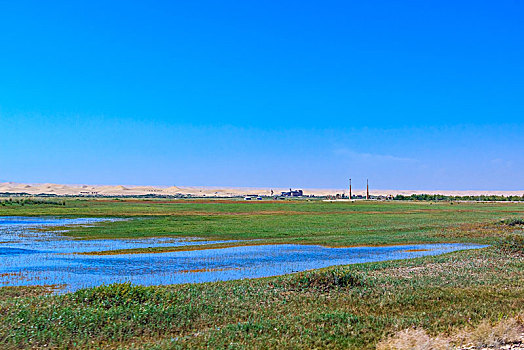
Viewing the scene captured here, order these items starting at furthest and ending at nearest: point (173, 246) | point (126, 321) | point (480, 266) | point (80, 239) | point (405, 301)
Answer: point (80, 239) → point (173, 246) → point (480, 266) → point (405, 301) → point (126, 321)

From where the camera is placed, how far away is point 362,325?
11.9 meters

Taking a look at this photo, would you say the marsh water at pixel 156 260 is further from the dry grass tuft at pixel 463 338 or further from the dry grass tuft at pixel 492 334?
the dry grass tuft at pixel 492 334

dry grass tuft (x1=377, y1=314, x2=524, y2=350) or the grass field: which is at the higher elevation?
the grass field

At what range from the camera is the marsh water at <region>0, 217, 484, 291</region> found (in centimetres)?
1975

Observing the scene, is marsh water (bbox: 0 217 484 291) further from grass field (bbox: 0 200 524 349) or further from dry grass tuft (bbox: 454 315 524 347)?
dry grass tuft (bbox: 454 315 524 347)

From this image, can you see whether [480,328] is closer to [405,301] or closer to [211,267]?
[405,301]

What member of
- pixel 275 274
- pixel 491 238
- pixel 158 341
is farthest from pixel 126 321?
pixel 491 238

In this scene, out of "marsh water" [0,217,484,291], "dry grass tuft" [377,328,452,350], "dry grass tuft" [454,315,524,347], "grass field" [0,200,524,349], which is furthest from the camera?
"marsh water" [0,217,484,291]

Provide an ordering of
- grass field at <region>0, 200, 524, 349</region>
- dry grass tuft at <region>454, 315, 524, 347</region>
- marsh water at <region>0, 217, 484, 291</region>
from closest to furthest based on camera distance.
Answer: dry grass tuft at <region>454, 315, 524, 347</region>, grass field at <region>0, 200, 524, 349</region>, marsh water at <region>0, 217, 484, 291</region>

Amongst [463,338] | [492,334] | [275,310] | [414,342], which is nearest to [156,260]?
[275,310]

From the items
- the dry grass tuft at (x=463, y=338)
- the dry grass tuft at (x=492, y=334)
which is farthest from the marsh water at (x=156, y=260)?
the dry grass tuft at (x=492, y=334)

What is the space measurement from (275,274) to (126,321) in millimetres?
9754

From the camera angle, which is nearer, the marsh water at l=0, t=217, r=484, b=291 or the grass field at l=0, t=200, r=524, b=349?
the grass field at l=0, t=200, r=524, b=349

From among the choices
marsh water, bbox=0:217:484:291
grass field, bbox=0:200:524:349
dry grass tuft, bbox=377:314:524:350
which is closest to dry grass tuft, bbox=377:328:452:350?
dry grass tuft, bbox=377:314:524:350
